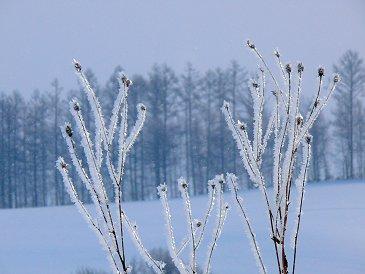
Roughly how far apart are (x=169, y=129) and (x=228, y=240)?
19.7m

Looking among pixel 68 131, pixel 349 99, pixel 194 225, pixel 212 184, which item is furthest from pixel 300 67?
pixel 349 99

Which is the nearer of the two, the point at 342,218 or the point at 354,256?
the point at 354,256

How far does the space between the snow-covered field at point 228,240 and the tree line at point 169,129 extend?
14.1 metres

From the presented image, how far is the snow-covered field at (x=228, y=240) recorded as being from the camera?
8734mm

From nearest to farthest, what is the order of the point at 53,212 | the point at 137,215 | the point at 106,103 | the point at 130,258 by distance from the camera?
the point at 130,258 → the point at 137,215 → the point at 53,212 → the point at 106,103

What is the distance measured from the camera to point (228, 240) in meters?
10.5

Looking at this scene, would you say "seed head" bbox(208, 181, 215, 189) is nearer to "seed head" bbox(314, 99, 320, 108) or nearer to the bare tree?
"seed head" bbox(314, 99, 320, 108)

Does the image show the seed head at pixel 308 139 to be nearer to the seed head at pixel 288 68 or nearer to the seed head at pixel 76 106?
the seed head at pixel 288 68

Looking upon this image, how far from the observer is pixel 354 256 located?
8484 mm

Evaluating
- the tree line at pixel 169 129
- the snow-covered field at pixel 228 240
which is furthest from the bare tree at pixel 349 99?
the snow-covered field at pixel 228 240

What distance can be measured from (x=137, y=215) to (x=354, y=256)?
7083 millimetres

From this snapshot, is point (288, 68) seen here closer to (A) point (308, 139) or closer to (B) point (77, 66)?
(A) point (308, 139)

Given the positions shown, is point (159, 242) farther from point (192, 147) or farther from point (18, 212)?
point (192, 147)

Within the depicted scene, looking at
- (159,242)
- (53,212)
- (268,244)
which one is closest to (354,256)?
(268,244)
